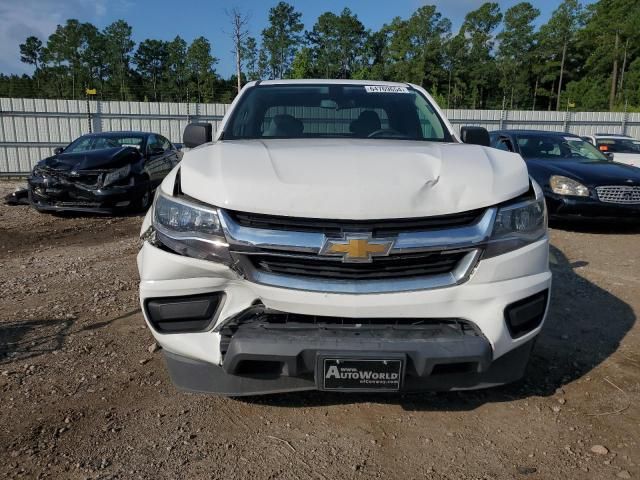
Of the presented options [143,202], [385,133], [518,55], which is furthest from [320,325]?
[518,55]

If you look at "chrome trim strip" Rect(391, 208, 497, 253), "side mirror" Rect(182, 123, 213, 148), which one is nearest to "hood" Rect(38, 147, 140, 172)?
"side mirror" Rect(182, 123, 213, 148)

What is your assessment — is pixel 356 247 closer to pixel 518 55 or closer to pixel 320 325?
pixel 320 325

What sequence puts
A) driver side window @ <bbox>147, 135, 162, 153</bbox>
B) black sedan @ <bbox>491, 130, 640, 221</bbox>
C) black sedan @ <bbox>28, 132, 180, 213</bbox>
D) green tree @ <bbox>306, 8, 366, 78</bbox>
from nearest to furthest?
1. black sedan @ <bbox>491, 130, 640, 221</bbox>
2. black sedan @ <bbox>28, 132, 180, 213</bbox>
3. driver side window @ <bbox>147, 135, 162, 153</bbox>
4. green tree @ <bbox>306, 8, 366, 78</bbox>

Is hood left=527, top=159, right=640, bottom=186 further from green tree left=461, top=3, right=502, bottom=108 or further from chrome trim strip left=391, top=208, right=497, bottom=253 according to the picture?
green tree left=461, top=3, right=502, bottom=108

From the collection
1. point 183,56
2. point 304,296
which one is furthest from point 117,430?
point 183,56

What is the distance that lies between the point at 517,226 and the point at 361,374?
928 millimetres

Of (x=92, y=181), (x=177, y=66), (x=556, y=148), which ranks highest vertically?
(x=177, y=66)

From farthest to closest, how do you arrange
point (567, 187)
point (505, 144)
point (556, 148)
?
1. point (505, 144)
2. point (556, 148)
3. point (567, 187)

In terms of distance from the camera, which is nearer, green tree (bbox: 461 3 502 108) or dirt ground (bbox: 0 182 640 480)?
dirt ground (bbox: 0 182 640 480)

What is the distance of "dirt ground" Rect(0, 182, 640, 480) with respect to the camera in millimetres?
2143

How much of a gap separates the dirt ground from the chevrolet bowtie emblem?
884mm

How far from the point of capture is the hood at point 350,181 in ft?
6.72

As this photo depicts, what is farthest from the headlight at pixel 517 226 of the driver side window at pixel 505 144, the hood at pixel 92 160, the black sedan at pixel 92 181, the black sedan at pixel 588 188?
the hood at pixel 92 160

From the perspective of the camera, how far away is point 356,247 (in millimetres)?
2041
